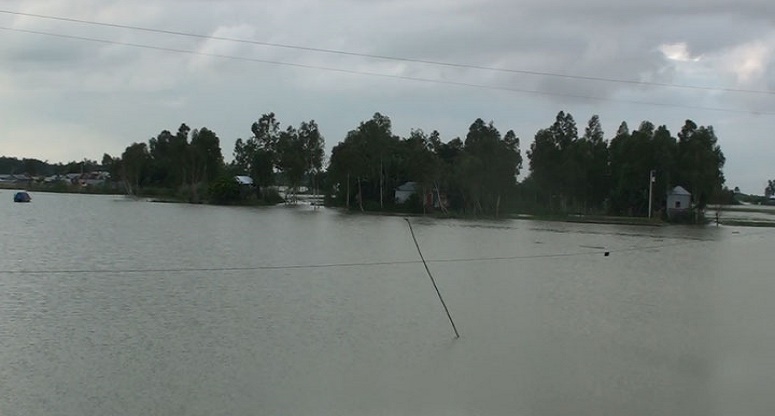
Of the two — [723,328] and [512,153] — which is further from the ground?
[512,153]

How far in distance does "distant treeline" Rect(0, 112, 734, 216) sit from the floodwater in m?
42.7

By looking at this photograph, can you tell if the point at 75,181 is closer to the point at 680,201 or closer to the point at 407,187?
the point at 407,187

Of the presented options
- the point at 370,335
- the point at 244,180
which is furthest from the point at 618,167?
the point at 370,335

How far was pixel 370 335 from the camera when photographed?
14.2 m

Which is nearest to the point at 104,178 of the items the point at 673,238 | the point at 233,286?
the point at 673,238

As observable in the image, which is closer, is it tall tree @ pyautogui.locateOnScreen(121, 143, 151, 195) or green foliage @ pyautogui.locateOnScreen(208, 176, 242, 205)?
green foliage @ pyautogui.locateOnScreen(208, 176, 242, 205)

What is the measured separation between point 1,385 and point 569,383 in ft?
26.3

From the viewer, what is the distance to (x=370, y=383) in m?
10.8

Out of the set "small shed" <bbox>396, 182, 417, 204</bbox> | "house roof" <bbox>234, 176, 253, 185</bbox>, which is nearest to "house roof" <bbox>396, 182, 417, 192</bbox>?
"small shed" <bbox>396, 182, 417, 204</bbox>

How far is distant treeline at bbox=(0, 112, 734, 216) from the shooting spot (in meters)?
70.6

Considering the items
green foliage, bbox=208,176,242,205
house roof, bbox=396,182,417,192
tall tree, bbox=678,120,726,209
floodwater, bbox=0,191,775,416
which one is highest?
Answer: tall tree, bbox=678,120,726,209

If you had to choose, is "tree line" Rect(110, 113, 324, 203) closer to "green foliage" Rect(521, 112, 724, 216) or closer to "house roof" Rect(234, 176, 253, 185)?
"house roof" Rect(234, 176, 253, 185)

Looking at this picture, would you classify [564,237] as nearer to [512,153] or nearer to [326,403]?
[512,153]

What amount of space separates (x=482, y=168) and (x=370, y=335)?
59.2 meters
